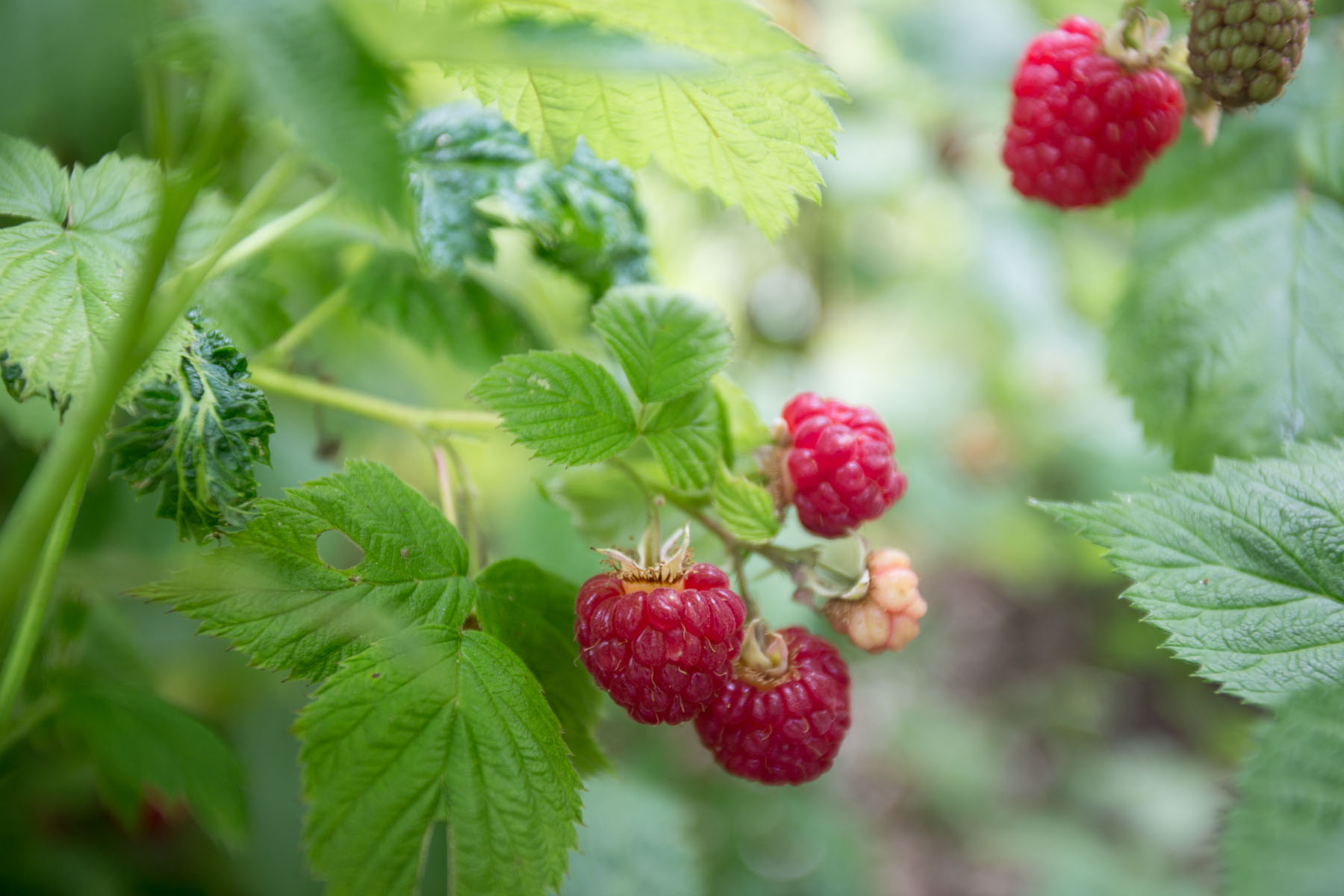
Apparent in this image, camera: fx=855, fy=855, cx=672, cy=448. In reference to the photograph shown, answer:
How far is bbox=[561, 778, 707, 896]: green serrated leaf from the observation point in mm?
1351

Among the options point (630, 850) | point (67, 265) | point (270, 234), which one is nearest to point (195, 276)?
point (67, 265)

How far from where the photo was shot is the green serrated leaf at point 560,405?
83cm

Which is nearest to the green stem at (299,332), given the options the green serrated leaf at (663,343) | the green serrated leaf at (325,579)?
the green serrated leaf at (325,579)

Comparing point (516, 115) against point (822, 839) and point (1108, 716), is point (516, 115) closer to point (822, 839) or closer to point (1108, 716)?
point (822, 839)

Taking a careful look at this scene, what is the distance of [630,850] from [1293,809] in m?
1.05

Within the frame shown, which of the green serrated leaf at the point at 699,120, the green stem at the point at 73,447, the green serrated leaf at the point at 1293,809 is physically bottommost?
the green serrated leaf at the point at 1293,809

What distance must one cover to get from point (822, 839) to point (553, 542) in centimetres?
123

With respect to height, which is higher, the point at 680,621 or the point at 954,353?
the point at 680,621

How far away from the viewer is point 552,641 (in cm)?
87

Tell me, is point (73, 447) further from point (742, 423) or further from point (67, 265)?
point (742, 423)

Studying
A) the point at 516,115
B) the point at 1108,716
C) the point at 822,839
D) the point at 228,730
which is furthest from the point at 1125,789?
the point at 516,115

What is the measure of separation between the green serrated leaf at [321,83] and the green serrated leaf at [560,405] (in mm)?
360

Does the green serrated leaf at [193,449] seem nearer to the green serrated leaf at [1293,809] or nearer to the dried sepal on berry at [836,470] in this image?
the dried sepal on berry at [836,470]

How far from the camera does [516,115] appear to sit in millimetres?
854
